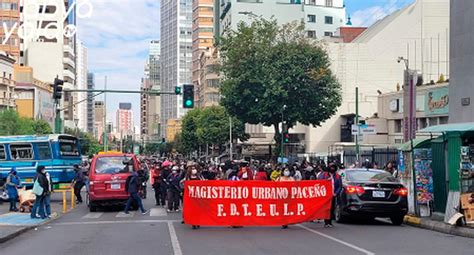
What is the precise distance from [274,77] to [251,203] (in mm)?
27311

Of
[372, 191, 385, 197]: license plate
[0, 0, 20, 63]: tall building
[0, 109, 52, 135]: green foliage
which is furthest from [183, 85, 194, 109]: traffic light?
[0, 0, 20, 63]: tall building

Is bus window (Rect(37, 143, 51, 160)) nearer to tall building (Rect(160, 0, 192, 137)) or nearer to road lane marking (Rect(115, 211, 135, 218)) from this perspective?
road lane marking (Rect(115, 211, 135, 218))

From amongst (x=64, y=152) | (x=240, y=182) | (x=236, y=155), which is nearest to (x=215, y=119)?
(x=236, y=155)

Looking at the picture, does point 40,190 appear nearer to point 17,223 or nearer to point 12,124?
point 17,223

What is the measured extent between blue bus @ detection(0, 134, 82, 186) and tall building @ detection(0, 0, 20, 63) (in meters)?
73.5

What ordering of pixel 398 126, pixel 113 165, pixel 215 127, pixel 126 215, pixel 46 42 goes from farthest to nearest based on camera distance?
pixel 46 42
pixel 215 127
pixel 398 126
pixel 113 165
pixel 126 215

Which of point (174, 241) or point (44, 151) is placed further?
point (44, 151)

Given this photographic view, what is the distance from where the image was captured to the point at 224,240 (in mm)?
14578

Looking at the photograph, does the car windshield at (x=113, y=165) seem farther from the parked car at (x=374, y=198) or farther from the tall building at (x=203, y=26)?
the tall building at (x=203, y=26)

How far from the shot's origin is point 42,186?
2039 centimetres

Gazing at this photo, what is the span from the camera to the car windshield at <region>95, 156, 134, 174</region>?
23.8m

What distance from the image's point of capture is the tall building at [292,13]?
292 feet

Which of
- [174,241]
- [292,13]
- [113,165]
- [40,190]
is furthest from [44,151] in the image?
[292,13]

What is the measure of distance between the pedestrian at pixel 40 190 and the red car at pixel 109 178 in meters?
2.82
